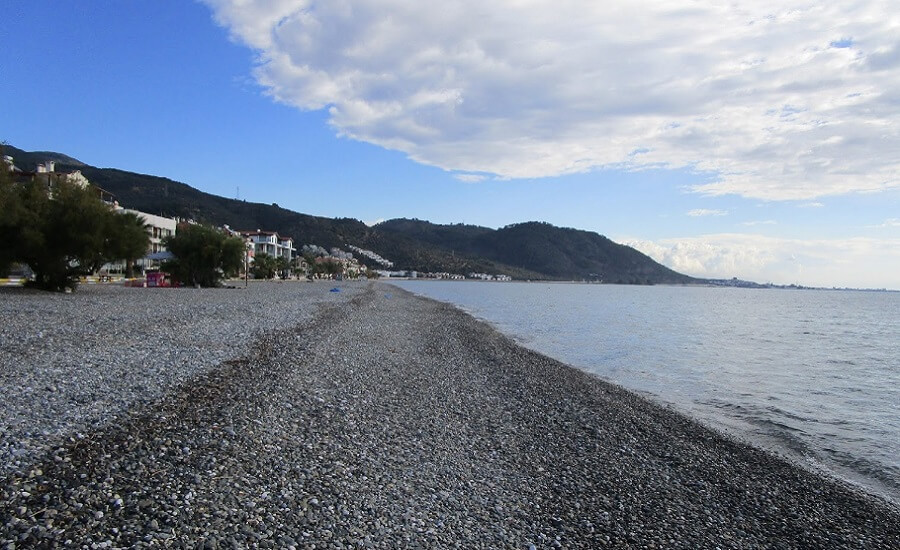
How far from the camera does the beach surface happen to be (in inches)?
207

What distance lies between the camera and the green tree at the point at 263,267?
89875mm

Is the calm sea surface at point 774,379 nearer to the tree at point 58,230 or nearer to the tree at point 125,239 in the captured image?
the tree at point 125,239

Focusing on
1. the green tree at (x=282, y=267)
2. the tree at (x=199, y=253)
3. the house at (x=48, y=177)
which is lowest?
the green tree at (x=282, y=267)

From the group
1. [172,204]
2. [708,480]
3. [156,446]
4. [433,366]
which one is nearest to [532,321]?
[433,366]

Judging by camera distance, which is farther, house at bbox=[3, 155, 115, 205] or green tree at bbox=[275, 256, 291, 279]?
green tree at bbox=[275, 256, 291, 279]

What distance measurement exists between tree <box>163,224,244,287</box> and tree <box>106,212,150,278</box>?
1692 cm

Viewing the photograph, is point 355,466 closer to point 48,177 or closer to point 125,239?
point 125,239

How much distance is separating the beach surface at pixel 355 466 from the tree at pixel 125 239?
66.2 feet

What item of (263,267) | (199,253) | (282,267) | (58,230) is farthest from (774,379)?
(282,267)

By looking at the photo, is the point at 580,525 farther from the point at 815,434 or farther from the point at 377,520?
the point at 815,434

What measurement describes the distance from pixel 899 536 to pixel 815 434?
6.37m

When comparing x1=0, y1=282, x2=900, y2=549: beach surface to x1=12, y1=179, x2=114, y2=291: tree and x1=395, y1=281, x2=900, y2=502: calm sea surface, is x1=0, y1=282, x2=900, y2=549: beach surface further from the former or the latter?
x1=12, y1=179, x2=114, y2=291: tree

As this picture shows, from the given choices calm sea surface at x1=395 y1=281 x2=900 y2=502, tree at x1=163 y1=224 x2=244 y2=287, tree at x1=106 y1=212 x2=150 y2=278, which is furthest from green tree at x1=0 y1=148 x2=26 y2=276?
calm sea surface at x1=395 y1=281 x2=900 y2=502

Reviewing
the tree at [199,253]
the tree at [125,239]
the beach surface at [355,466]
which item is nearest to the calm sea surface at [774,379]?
the beach surface at [355,466]
